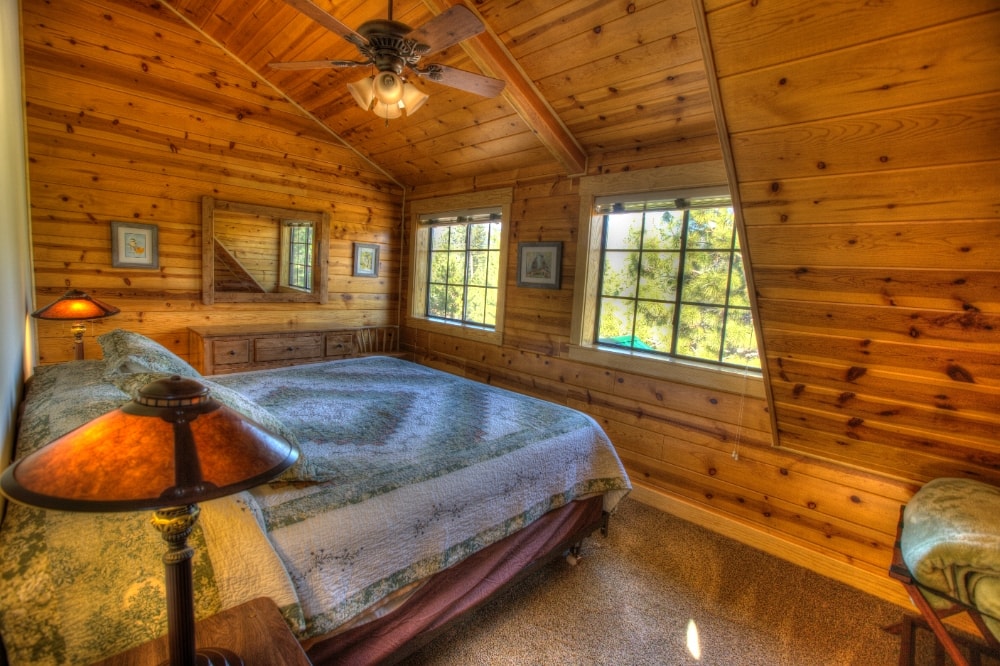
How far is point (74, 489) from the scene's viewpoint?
0.61 m

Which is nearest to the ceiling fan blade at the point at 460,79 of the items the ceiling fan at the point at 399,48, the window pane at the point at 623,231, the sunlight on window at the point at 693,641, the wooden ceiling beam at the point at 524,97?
the ceiling fan at the point at 399,48

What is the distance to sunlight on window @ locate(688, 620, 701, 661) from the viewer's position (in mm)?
1848

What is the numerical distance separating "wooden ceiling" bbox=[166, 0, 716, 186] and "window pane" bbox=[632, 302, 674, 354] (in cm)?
102

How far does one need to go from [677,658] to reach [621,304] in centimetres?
205

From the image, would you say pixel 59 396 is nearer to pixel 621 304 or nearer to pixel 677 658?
pixel 677 658

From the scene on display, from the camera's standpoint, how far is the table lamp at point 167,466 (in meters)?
0.61

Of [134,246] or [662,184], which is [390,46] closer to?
[662,184]

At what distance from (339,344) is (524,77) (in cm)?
282

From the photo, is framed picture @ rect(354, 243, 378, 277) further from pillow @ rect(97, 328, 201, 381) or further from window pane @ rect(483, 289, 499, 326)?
pillow @ rect(97, 328, 201, 381)

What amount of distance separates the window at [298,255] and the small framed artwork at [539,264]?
207 centimetres

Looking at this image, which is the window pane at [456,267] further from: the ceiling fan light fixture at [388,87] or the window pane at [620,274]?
the ceiling fan light fixture at [388,87]

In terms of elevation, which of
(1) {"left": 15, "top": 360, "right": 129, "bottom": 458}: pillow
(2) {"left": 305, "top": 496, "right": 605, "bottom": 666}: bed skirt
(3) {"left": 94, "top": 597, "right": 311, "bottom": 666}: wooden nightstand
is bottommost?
(2) {"left": 305, "top": 496, "right": 605, "bottom": 666}: bed skirt

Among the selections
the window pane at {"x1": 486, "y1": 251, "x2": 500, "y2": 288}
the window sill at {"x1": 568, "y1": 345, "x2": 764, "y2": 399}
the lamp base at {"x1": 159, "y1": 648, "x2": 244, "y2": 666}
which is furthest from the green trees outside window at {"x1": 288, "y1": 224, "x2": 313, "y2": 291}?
the lamp base at {"x1": 159, "y1": 648, "x2": 244, "y2": 666}

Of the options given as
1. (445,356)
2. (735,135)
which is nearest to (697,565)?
(735,135)
